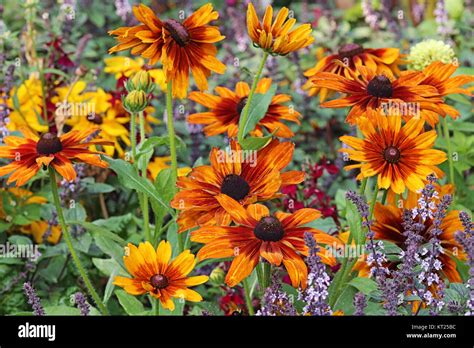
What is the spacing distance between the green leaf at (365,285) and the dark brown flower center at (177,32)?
0.53 meters

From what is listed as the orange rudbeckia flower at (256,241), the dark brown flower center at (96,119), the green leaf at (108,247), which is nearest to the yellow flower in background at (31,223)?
the dark brown flower center at (96,119)

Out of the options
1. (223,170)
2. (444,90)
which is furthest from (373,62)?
(223,170)

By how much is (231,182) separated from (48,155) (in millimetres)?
338

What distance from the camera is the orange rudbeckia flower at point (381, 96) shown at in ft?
5.23

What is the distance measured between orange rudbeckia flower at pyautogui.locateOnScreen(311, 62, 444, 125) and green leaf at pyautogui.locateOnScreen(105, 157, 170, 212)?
39 centimetres

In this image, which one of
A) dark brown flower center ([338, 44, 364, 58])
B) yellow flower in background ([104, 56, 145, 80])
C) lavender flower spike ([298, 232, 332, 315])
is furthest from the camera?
yellow flower in background ([104, 56, 145, 80])

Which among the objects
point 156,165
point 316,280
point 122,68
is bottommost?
point 316,280

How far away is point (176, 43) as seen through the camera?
161 centimetres

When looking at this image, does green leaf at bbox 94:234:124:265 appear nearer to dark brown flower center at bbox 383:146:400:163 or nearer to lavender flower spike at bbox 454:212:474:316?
dark brown flower center at bbox 383:146:400:163

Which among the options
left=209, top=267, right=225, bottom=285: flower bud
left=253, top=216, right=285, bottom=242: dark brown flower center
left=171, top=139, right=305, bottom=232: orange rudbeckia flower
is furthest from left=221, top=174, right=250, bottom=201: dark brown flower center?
left=209, top=267, right=225, bottom=285: flower bud

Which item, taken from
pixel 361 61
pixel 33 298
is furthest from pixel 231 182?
pixel 361 61

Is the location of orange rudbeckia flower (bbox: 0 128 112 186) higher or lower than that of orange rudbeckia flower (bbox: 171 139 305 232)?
higher

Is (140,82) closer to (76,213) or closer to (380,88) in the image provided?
(380,88)

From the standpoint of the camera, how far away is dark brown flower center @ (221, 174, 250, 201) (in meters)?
1.57
